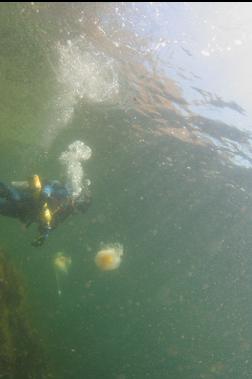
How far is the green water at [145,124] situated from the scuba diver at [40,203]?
646 centimetres

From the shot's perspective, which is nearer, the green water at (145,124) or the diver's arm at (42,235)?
the diver's arm at (42,235)

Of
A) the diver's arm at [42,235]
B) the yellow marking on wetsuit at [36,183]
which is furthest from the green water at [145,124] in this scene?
the diver's arm at [42,235]

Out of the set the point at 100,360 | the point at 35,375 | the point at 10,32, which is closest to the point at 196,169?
the point at 10,32

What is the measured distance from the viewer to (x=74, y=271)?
89.2m

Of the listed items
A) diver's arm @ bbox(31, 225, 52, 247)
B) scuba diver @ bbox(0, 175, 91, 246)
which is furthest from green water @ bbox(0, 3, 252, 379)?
diver's arm @ bbox(31, 225, 52, 247)

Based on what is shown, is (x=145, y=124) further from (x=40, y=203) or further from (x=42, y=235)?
(x=42, y=235)

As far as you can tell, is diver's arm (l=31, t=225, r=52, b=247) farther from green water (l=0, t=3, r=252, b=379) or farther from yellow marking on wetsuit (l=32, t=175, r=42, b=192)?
green water (l=0, t=3, r=252, b=379)

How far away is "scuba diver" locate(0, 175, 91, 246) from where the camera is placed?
31.5ft

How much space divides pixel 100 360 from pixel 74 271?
4895 centimetres

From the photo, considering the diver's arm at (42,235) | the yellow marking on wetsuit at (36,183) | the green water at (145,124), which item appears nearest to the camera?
the diver's arm at (42,235)

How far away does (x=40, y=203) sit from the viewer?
9891 millimetres

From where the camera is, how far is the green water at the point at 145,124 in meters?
13.5

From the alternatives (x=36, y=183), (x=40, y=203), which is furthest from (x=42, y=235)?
(x=36, y=183)

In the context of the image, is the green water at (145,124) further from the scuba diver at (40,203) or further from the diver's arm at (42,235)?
the diver's arm at (42,235)
